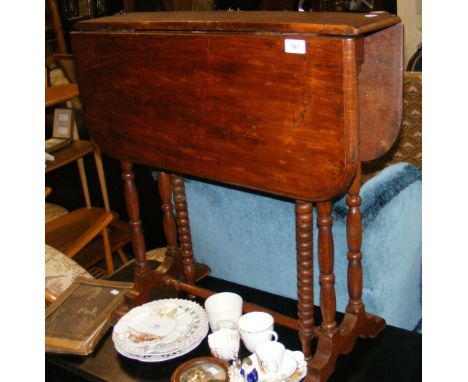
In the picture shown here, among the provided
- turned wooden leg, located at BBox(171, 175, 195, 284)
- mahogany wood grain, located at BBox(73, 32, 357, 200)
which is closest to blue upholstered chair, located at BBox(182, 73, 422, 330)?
turned wooden leg, located at BBox(171, 175, 195, 284)

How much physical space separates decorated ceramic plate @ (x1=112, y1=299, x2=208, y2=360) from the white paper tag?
33.7 inches

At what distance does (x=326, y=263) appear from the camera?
151 cm

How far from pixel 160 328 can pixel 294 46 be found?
92cm

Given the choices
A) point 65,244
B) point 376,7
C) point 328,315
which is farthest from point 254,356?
point 376,7

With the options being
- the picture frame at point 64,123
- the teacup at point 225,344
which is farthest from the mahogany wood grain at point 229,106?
the picture frame at point 64,123

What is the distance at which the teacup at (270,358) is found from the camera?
1485 millimetres

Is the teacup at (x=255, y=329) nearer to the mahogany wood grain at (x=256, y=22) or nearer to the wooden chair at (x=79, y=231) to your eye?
the mahogany wood grain at (x=256, y=22)

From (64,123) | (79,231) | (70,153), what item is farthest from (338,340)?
(64,123)

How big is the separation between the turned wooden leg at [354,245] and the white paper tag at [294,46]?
0.37 m

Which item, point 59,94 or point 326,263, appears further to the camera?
point 59,94

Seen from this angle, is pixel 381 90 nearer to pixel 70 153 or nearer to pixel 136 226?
pixel 136 226

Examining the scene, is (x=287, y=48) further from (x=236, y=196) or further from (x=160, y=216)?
(x=160, y=216)

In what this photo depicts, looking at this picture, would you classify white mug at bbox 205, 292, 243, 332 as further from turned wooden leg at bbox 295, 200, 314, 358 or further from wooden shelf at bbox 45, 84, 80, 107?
wooden shelf at bbox 45, 84, 80, 107

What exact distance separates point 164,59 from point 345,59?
49 cm
